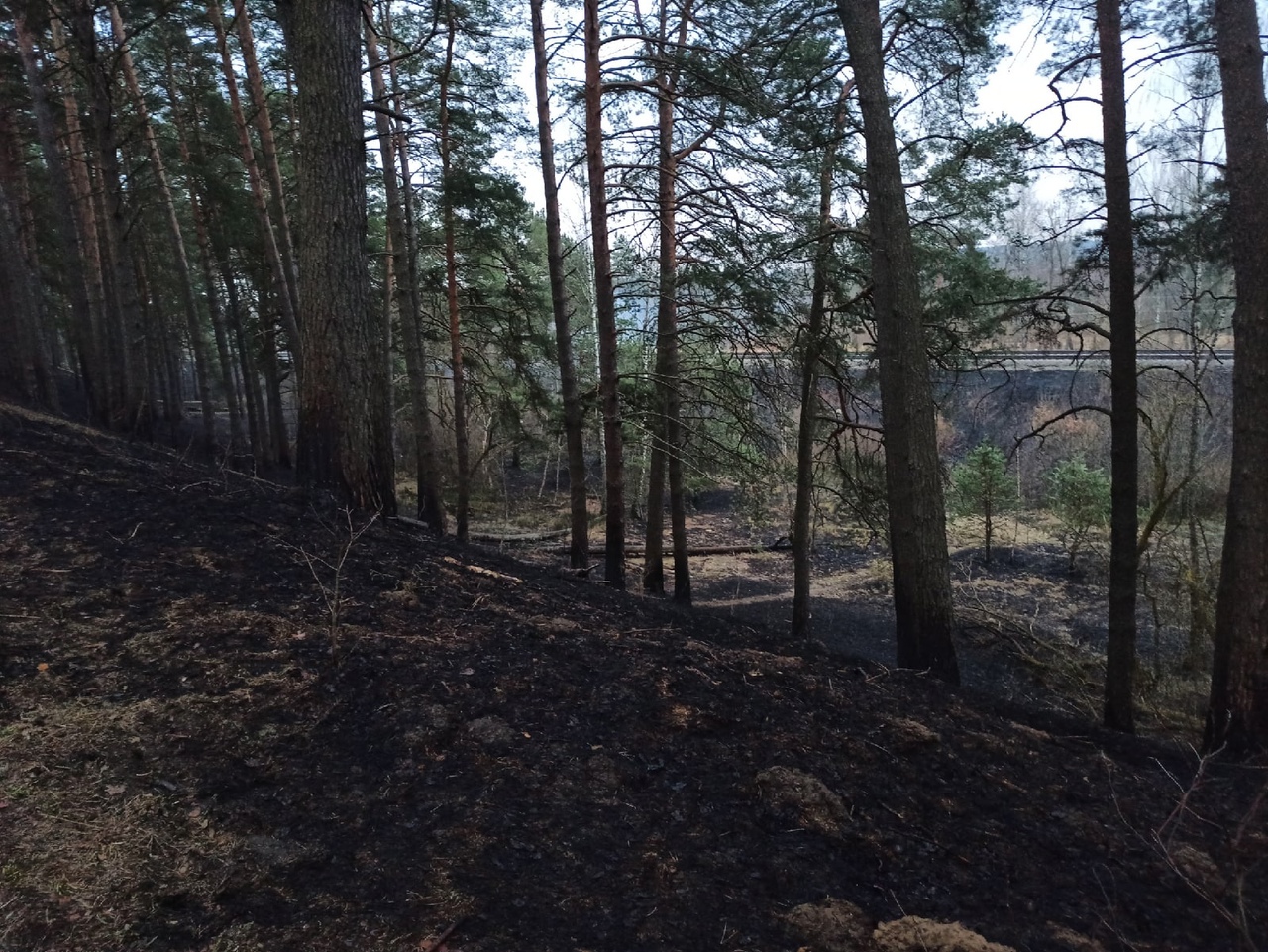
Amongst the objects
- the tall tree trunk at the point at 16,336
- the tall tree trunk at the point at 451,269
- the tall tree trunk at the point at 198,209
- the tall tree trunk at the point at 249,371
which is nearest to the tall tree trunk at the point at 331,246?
the tall tree trunk at the point at 16,336

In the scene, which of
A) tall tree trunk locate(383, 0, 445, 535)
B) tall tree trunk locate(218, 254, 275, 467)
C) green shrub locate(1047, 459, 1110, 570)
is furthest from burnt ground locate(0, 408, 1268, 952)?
tall tree trunk locate(218, 254, 275, 467)

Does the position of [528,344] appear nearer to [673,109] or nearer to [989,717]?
[673,109]

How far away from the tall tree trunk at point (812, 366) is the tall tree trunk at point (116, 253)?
9.29 m

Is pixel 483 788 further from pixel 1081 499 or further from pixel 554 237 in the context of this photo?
pixel 1081 499

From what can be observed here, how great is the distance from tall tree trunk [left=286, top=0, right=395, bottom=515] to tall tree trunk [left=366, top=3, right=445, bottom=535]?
6222 mm

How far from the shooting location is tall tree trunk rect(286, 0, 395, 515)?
4867 millimetres

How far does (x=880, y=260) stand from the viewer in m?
5.75

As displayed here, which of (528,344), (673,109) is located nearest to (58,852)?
(673,109)

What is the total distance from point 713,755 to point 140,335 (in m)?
14.1

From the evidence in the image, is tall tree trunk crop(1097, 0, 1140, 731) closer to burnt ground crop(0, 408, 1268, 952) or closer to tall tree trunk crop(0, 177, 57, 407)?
burnt ground crop(0, 408, 1268, 952)

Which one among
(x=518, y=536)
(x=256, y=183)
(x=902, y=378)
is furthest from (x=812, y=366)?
(x=518, y=536)

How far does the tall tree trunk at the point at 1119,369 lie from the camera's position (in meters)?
6.83

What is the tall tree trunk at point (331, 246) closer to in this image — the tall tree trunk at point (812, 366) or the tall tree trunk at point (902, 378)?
the tall tree trunk at point (902, 378)

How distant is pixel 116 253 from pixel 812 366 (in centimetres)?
1106
